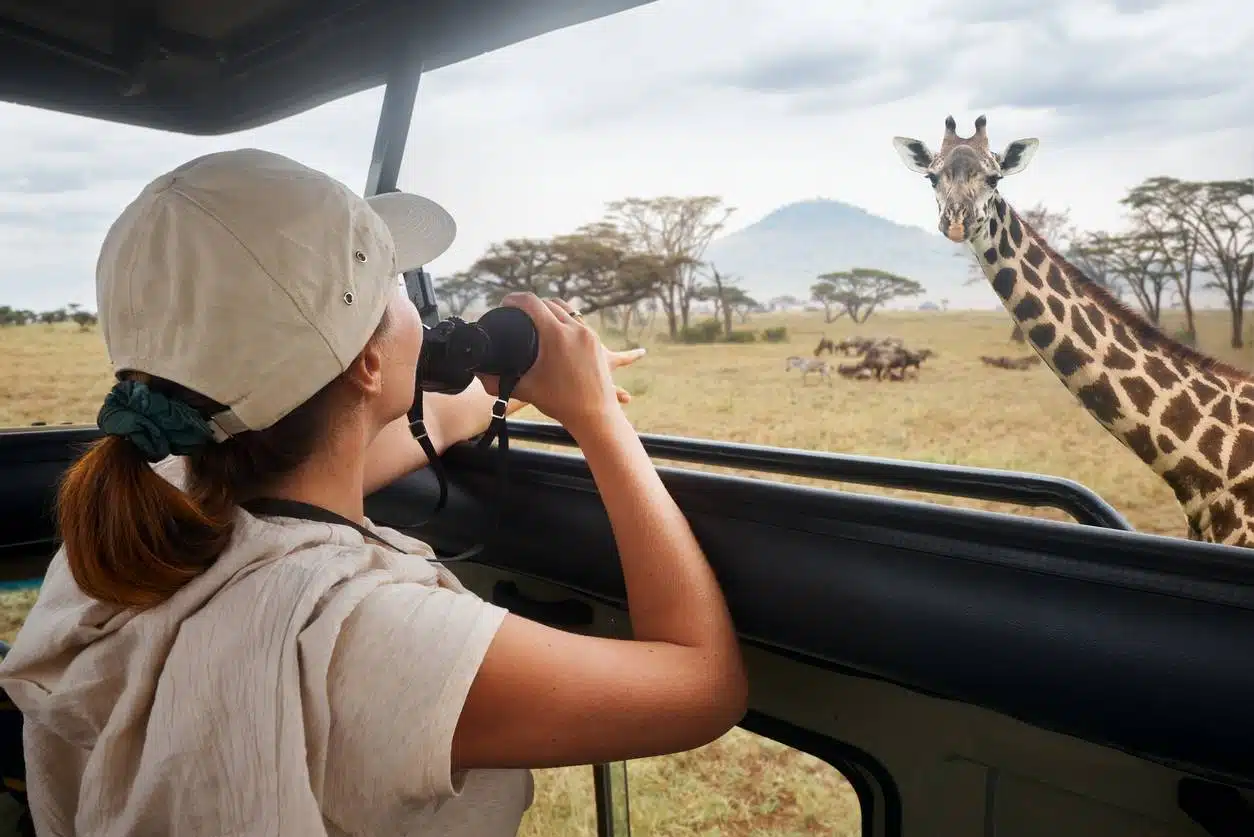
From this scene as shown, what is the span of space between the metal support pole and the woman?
127 cm

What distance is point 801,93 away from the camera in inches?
73.2

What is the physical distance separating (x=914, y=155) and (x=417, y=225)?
1.11 m

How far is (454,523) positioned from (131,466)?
75 centimetres

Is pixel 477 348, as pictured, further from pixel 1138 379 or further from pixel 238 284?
pixel 1138 379

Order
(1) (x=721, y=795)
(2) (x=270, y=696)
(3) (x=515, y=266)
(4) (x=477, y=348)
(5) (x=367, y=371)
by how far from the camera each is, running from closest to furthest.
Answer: (2) (x=270, y=696)
(5) (x=367, y=371)
(4) (x=477, y=348)
(1) (x=721, y=795)
(3) (x=515, y=266)

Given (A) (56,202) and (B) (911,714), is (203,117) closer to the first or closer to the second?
(A) (56,202)

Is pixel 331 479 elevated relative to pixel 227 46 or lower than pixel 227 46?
lower

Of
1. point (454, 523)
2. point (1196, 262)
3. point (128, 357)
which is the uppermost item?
point (1196, 262)

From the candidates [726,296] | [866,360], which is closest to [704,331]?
A: [726,296]

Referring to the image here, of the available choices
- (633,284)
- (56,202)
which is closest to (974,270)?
(633,284)

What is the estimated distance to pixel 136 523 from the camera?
668 mm

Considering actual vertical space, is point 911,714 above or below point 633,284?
below

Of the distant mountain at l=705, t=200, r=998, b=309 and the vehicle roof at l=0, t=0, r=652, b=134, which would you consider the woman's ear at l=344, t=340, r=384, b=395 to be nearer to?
the vehicle roof at l=0, t=0, r=652, b=134

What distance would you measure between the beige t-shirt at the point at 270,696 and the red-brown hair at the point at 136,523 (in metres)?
0.02
